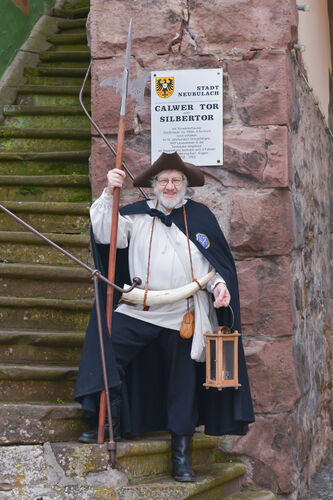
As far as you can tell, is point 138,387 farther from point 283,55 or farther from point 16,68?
point 16,68

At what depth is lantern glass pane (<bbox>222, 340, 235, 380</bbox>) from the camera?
145 inches

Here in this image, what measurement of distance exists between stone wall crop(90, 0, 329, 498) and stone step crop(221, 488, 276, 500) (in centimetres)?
8

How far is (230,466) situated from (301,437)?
0.65m

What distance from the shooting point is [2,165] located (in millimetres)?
5754

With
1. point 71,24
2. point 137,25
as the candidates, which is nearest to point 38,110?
point 71,24

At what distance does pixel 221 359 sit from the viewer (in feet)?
12.0

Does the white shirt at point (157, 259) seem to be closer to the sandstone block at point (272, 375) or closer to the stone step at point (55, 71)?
the sandstone block at point (272, 375)

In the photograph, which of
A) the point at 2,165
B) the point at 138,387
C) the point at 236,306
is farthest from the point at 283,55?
the point at 2,165

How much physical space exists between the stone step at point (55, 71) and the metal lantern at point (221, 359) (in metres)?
3.55

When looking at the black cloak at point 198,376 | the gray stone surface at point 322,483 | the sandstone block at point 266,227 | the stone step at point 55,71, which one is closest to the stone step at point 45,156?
the stone step at point 55,71

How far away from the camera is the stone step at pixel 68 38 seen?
23.9 feet

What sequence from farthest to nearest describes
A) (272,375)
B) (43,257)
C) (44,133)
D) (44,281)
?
(44,133), (43,257), (44,281), (272,375)

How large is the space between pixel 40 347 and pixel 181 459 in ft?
3.46

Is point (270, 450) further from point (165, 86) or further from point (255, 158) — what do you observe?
point (165, 86)
